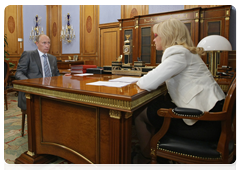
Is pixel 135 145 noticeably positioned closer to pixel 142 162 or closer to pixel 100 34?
pixel 142 162

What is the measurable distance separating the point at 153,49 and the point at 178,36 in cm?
444

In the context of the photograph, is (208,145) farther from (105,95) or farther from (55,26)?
(55,26)

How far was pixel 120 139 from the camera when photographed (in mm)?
1308

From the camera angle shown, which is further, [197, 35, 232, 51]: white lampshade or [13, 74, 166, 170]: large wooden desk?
[197, 35, 232, 51]: white lampshade

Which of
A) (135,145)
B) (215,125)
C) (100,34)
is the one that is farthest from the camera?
(100,34)

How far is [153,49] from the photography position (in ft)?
19.2

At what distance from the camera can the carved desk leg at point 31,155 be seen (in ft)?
6.11

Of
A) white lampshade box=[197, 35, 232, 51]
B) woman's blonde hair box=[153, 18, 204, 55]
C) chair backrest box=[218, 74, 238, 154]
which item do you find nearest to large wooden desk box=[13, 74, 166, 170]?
woman's blonde hair box=[153, 18, 204, 55]

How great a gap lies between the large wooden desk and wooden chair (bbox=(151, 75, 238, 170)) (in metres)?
0.27

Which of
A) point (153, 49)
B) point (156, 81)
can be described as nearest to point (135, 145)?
point (156, 81)

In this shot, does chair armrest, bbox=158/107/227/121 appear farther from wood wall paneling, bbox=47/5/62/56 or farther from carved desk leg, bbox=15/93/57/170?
wood wall paneling, bbox=47/5/62/56

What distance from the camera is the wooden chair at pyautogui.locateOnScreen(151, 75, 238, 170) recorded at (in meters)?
1.17

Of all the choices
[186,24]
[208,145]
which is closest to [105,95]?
[208,145]

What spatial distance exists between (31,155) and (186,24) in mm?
5006
